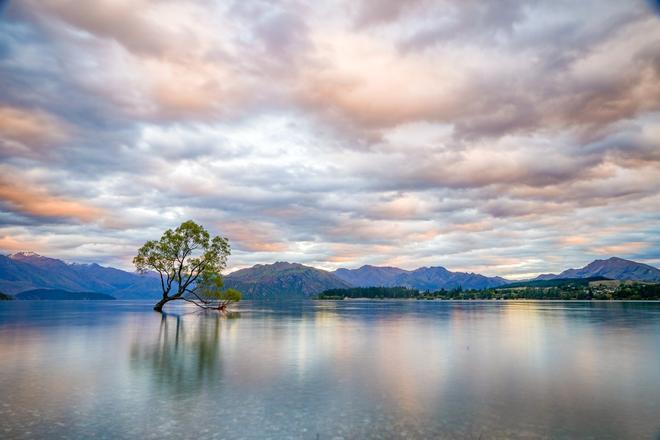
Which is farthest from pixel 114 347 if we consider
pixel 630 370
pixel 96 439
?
pixel 630 370

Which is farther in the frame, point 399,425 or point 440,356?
point 440,356

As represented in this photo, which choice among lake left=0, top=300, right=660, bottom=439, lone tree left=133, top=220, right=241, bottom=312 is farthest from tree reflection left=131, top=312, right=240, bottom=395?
lone tree left=133, top=220, right=241, bottom=312

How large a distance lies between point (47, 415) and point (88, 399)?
11.5ft

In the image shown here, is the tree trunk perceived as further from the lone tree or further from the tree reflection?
the tree reflection

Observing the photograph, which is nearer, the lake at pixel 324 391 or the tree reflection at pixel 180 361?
the lake at pixel 324 391

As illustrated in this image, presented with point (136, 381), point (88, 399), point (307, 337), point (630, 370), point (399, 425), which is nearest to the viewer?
point (399, 425)

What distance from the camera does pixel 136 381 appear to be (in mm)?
31297

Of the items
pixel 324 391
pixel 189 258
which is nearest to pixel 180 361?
pixel 324 391

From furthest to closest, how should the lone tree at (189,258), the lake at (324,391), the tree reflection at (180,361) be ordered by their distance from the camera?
the lone tree at (189,258)
the tree reflection at (180,361)
the lake at (324,391)

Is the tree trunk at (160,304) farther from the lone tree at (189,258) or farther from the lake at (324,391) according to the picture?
the lake at (324,391)

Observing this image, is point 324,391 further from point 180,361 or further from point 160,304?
point 160,304

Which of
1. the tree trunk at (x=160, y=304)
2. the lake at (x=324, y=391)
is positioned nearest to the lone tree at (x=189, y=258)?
the tree trunk at (x=160, y=304)

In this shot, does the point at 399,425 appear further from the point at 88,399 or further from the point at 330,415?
the point at 88,399

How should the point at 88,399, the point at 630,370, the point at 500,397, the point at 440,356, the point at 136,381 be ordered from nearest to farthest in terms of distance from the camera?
the point at 88,399, the point at 500,397, the point at 136,381, the point at 630,370, the point at 440,356
